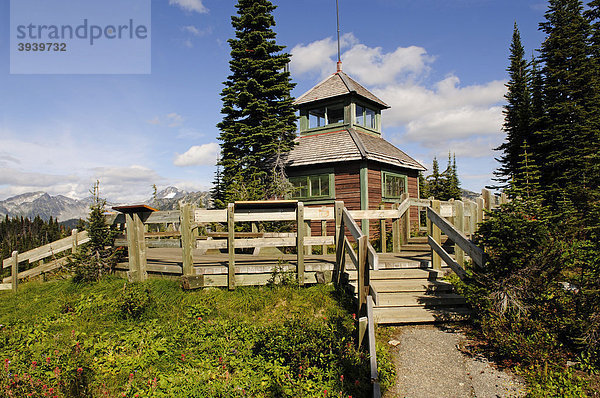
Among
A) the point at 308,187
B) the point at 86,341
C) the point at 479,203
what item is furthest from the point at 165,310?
the point at 308,187

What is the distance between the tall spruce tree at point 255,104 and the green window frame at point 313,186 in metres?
1.14

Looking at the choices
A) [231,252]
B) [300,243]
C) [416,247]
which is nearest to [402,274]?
[300,243]

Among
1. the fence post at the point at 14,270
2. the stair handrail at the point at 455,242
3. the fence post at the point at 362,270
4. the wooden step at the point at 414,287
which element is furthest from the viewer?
the fence post at the point at 14,270

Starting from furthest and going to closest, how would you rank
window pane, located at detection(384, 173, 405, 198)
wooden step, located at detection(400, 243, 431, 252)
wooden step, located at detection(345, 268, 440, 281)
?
window pane, located at detection(384, 173, 405, 198), wooden step, located at detection(400, 243, 431, 252), wooden step, located at detection(345, 268, 440, 281)

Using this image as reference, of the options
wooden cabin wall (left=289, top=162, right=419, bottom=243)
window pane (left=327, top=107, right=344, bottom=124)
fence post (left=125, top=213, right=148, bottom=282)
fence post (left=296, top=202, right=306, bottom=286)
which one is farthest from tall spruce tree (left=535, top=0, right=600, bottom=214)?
fence post (left=125, top=213, right=148, bottom=282)

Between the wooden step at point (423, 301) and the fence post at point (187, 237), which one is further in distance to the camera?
the fence post at point (187, 237)

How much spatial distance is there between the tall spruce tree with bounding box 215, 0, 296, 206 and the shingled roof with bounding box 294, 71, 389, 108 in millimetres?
2214

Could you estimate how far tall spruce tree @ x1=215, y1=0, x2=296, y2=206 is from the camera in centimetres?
1688

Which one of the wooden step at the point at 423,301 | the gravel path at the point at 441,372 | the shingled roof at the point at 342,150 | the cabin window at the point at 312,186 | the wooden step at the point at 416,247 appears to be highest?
the shingled roof at the point at 342,150

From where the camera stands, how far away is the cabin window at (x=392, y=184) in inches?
701

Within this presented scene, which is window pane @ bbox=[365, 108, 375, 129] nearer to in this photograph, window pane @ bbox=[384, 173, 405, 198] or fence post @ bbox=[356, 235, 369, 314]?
window pane @ bbox=[384, 173, 405, 198]

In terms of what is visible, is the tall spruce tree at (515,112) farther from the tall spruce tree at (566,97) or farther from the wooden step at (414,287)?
the wooden step at (414,287)

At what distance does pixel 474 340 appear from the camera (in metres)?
5.61

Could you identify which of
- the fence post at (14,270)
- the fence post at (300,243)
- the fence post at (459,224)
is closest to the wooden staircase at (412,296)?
the fence post at (459,224)
